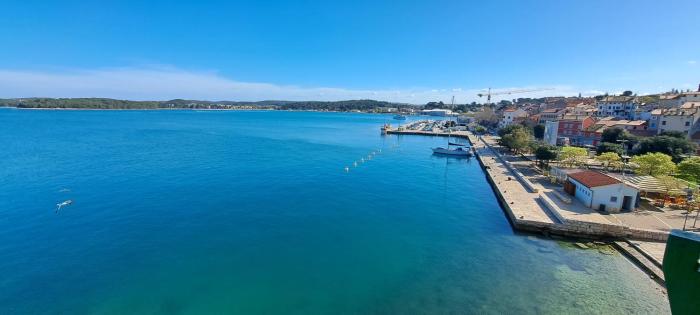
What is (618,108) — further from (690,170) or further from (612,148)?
(690,170)

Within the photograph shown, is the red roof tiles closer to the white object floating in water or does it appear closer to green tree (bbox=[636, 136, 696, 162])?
green tree (bbox=[636, 136, 696, 162])

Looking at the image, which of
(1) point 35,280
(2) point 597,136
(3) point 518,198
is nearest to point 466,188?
(3) point 518,198

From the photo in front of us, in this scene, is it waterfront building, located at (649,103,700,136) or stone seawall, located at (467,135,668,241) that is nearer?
stone seawall, located at (467,135,668,241)

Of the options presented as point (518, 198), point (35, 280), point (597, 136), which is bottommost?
point (35, 280)

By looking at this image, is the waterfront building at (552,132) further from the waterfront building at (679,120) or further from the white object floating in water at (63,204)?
the white object floating in water at (63,204)

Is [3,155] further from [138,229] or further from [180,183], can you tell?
[138,229]

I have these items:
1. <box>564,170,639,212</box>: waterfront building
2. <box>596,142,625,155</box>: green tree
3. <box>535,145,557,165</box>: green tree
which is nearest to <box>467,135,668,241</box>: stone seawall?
<box>564,170,639,212</box>: waterfront building

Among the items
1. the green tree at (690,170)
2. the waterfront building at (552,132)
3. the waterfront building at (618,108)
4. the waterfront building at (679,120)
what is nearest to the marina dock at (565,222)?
the green tree at (690,170)
